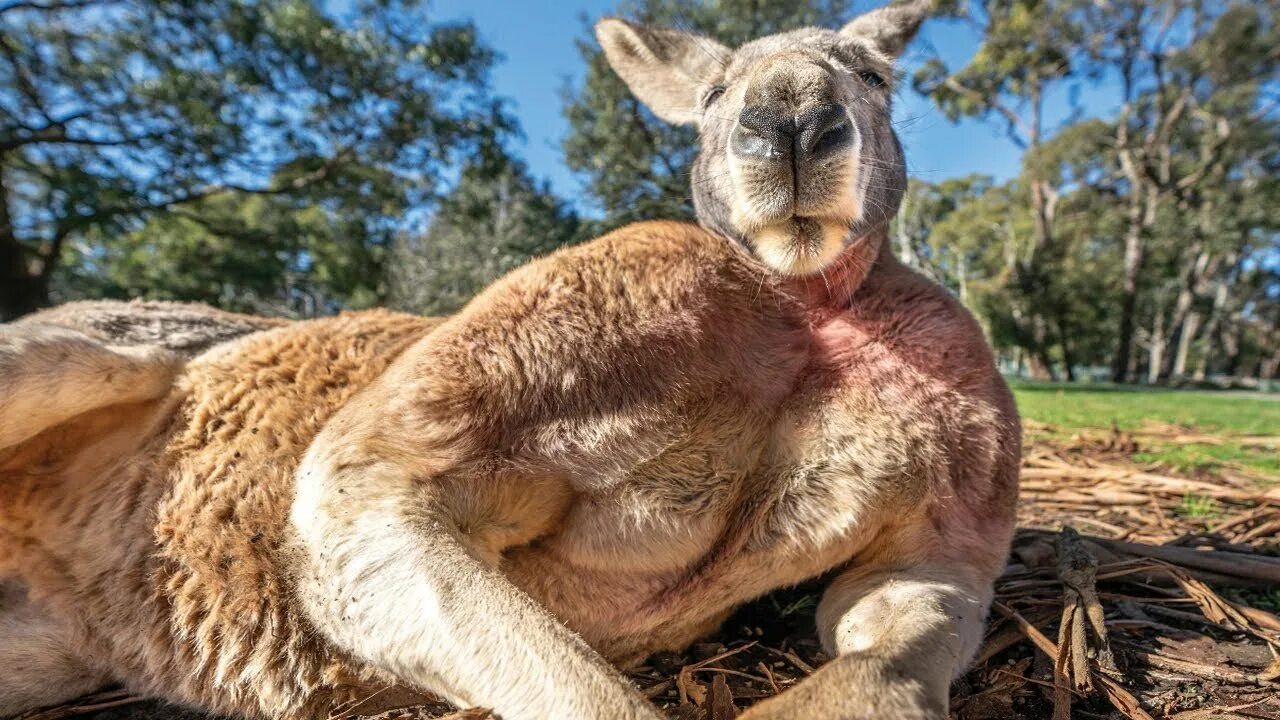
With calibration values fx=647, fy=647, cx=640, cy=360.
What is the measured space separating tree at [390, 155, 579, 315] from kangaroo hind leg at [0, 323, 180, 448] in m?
13.1

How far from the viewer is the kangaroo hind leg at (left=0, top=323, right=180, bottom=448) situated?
1.72m

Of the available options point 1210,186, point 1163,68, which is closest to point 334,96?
point 1163,68

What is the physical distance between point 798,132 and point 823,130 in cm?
6

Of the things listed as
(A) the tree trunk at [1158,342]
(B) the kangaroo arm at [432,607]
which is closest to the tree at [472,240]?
(B) the kangaroo arm at [432,607]

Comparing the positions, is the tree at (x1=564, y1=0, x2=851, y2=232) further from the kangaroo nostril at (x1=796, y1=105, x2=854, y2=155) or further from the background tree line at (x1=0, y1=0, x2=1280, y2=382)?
the kangaroo nostril at (x1=796, y1=105, x2=854, y2=155)

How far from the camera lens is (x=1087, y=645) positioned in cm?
163

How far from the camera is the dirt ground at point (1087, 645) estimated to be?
4.61ft

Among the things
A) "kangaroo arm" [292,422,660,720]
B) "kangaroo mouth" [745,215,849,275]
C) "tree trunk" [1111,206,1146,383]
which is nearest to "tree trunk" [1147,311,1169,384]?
"tree trunk" [1111,206,1146,383]

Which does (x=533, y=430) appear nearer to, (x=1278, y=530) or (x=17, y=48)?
(x=1278, y=530)

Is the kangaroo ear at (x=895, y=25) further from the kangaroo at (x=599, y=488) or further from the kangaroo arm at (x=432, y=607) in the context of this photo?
the kangaroo arm at (x=432, y=607)

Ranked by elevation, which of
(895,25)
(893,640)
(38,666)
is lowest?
(38,666)

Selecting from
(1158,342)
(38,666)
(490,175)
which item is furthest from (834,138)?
(1158,342)

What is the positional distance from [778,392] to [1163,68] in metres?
26.3

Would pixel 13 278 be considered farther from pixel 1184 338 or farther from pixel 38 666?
pixel 1184 338
